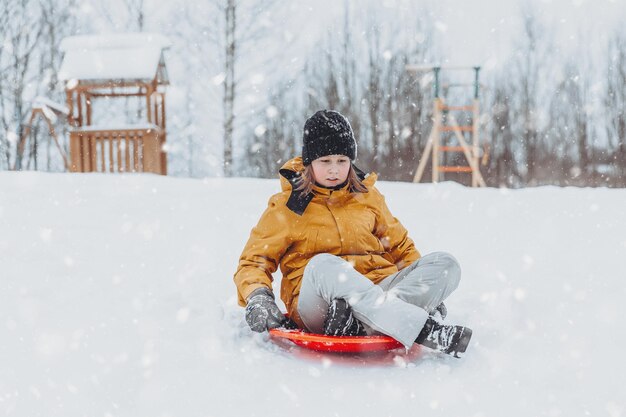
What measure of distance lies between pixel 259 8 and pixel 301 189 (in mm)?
12655

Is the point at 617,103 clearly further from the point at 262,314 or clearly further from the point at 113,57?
the point at 262,314

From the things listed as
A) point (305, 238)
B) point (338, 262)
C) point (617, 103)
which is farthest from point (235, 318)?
point (617, 103)

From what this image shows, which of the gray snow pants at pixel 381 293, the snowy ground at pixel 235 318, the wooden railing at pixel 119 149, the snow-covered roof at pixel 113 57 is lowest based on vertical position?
the snowy ground at pixel 235 318

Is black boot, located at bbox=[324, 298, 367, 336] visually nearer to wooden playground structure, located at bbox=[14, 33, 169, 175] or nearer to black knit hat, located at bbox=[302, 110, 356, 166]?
black knit hat, located at bbox=[302, 110, 356, 166]

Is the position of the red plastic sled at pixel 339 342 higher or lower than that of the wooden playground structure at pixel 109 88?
lower

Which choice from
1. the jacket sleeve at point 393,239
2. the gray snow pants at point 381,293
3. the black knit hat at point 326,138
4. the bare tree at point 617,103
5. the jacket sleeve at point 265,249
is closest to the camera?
the gray snow pants at point 381,293

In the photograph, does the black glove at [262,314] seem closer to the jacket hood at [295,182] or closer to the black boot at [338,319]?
the black boot at [338,319]

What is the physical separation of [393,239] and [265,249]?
0.65 m

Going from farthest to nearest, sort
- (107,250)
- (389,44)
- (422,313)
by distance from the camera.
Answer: (389,44) < (107,250) < (422,313)

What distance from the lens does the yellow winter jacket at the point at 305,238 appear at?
287 centimetres

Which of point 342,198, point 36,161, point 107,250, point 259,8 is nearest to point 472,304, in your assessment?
point 342,198

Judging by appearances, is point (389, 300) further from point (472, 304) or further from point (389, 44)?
point (389, 44)

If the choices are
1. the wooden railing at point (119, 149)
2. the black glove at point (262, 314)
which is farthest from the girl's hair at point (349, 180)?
the wooden railing at point (119, 149)

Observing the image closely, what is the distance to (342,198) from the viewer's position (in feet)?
9.93
